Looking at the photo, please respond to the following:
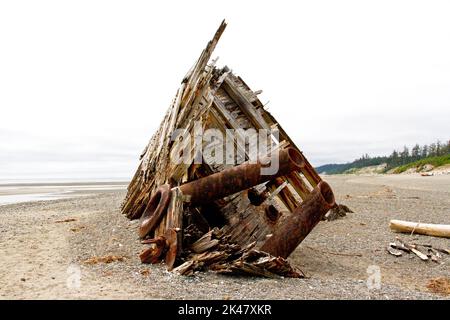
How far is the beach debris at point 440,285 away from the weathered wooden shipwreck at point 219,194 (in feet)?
6.85

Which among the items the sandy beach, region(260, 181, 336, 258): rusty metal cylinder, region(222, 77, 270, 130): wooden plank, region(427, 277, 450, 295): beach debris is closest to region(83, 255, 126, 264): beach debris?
the sandy beach

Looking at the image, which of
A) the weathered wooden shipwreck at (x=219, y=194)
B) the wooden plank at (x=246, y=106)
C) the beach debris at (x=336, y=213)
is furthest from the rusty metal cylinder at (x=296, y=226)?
the beach debris at (x=336, y=213)

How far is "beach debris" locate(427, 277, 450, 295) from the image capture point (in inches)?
255

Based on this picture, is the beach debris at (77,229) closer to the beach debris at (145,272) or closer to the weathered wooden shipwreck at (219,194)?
the weathered wooden shipwreck at (219,194)

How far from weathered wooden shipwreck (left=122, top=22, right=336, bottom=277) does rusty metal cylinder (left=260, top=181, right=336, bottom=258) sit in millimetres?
17

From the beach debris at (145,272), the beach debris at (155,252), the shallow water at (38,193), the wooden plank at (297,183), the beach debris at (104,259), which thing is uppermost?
the wooden plank at (297,183)

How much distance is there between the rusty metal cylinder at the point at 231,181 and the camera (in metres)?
6.71

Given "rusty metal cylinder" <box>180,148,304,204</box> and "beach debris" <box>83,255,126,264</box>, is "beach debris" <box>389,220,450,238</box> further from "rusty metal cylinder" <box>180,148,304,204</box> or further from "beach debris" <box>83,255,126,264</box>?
"beach debris" <box>83,255,126,264</box>

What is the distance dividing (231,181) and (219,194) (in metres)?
0.30

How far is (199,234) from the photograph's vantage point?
675cm

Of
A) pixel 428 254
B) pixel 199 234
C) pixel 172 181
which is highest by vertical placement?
pixel 172 181
